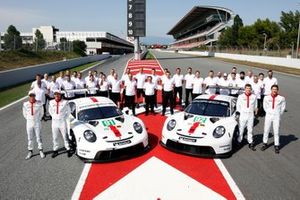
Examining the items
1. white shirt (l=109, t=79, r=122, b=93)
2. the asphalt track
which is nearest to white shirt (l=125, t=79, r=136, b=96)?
Result: white shirt (l=109, t=79, r=122, b=93)

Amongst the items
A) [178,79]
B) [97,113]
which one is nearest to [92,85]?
[178,79]

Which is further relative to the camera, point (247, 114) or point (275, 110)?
point (247, 114)

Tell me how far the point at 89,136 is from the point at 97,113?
1121mm

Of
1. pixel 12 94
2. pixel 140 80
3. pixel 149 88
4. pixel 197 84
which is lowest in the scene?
pixel 12 94

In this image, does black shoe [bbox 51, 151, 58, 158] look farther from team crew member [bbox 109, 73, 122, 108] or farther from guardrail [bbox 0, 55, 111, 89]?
guardrail [bbox 0, 55, 111, 89]

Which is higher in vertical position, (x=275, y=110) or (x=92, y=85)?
(x=92, y=85)

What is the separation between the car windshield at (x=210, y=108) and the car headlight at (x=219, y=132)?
73 cm

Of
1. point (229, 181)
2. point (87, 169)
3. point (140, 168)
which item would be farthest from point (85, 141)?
point (229, 181)

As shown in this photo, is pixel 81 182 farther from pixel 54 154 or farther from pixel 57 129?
pixel 57 129

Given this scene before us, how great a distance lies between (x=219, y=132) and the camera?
7.70 m

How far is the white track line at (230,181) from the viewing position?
18.7 ft

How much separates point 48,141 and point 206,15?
114 meters

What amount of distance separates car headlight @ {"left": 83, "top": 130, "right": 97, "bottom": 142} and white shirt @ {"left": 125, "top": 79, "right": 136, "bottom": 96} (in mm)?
4404

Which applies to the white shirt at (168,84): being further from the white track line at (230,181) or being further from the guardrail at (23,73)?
the guardrail at (23,73)
